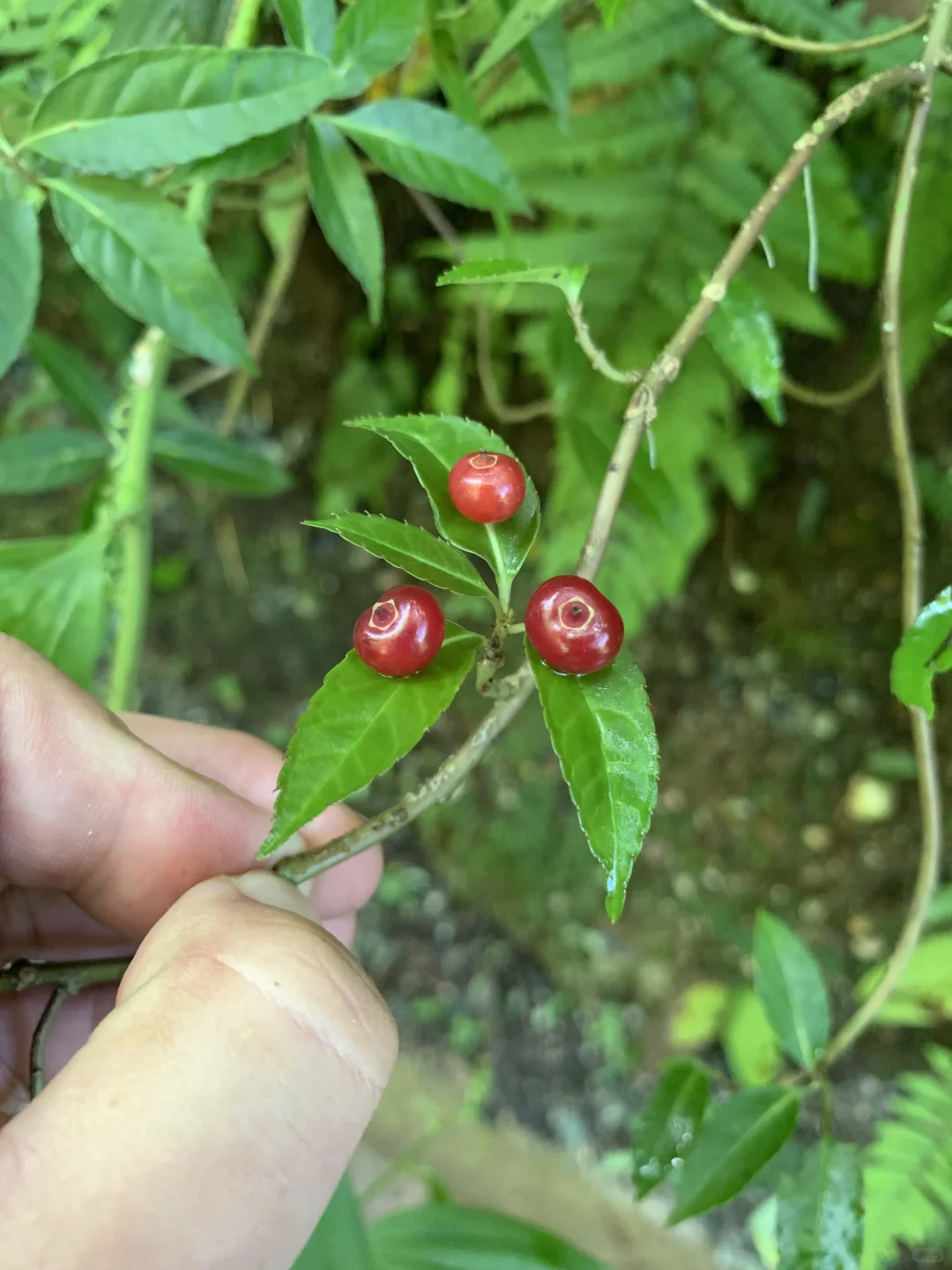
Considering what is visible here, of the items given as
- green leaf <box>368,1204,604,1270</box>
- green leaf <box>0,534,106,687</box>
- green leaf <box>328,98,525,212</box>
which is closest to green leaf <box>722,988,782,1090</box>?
green leaf <box>368,1204,604,1270</box>

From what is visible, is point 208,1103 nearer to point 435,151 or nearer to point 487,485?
point 487,485

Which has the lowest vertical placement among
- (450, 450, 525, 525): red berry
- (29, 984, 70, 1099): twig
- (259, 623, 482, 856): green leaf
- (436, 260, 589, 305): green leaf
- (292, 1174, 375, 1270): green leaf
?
(292, 1174, 375, 1270): green leaf

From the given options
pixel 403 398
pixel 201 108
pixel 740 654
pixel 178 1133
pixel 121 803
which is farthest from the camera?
pixel 403 398

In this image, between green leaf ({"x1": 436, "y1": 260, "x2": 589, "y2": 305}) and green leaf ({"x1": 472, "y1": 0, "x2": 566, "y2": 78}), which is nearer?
green leaf ({"x1": 436, "y1": 260, "x2": 589, "y2": 305})

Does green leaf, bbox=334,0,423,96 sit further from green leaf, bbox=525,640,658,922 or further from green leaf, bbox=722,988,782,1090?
green leaf, bbox=722,988,782,1090

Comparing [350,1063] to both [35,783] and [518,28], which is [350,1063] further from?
[518,28]

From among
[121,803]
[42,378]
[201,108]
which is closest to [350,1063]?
[121,803]

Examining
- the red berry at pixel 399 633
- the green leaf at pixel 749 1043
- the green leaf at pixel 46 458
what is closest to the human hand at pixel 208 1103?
the red berry at pixel 399 633
